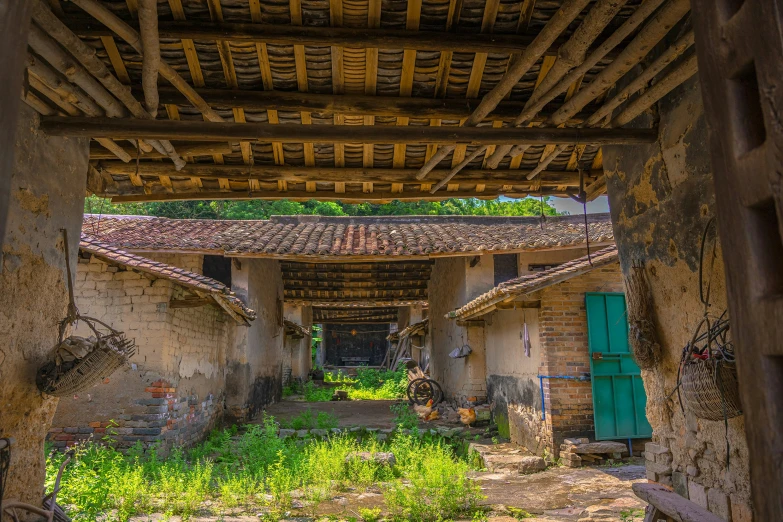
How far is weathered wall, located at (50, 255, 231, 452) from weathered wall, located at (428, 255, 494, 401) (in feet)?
19.2

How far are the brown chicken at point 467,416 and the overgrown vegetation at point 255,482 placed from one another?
2.99 m

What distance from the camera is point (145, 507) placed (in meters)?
6.25

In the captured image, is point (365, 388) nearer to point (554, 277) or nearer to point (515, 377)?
point (515, 377)

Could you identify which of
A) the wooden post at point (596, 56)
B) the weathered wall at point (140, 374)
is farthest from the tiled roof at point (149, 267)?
the wooden post at point (596, 56)

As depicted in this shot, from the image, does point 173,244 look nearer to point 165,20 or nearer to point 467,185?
point 467,185

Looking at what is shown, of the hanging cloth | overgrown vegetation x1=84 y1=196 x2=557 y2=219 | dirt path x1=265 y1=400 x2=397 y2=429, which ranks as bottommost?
dirt path x1=265 y1=400 x2=397 y2=429

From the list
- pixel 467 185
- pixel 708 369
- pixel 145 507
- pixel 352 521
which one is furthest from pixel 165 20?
pixel 145 507

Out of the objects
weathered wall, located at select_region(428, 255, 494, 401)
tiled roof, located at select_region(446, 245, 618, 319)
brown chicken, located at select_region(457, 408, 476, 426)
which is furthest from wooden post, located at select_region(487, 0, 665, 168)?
brown chicken, located at select_region(457, 408, 476, 426)

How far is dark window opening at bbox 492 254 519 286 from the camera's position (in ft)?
41.0

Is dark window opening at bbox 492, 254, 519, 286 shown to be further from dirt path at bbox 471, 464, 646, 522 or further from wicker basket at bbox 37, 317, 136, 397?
wicker basket at bbox 37, 317, 136, 397

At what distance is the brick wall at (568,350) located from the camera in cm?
902

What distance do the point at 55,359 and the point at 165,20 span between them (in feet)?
7.72

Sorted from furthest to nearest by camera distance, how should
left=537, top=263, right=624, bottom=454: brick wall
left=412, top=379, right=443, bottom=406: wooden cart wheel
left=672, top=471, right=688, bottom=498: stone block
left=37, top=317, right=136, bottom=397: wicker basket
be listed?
left=412, top=379, right=443, bottom=406: wooden cart wheel, left=537, top=263, right=624, bottom=454: brick wall, left=672, top=471, right=688, bottom=498: stone block, left=37, top=317, right=136, bottom=397: wicker basket

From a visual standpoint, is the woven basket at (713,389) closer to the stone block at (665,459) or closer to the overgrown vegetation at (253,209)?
the stone block at (665,459)
